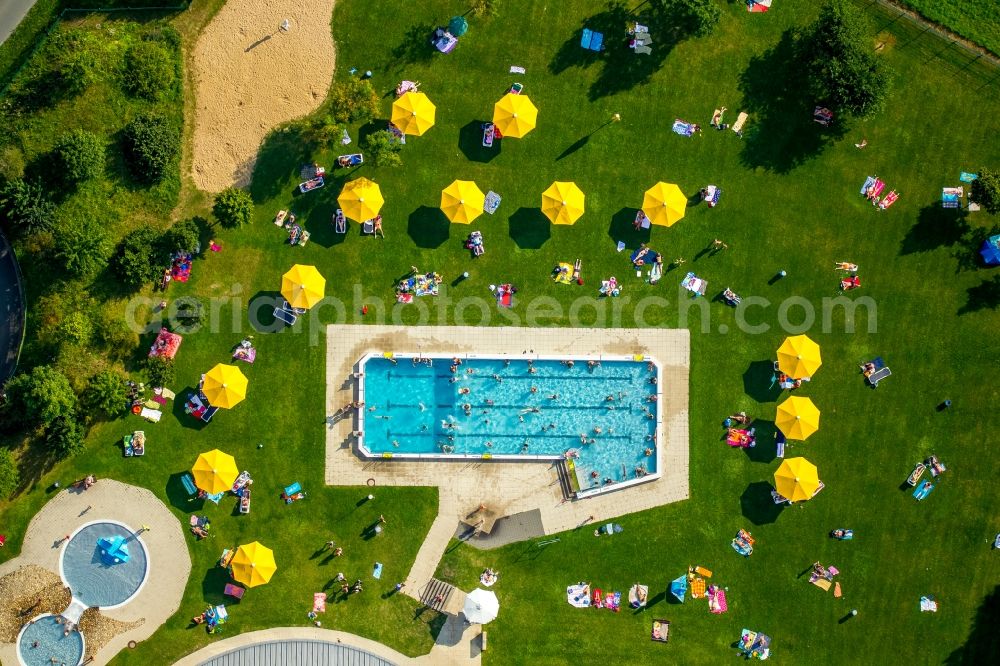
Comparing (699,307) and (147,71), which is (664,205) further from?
(147,71)

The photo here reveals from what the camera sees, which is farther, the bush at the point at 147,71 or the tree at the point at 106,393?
the bush at the point at 147,71

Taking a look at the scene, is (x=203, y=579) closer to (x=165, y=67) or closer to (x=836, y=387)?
(x=165, y=67)

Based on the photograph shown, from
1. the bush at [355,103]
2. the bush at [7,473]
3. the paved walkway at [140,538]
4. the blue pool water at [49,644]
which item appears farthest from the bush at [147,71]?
the blue pool water at [49,644]

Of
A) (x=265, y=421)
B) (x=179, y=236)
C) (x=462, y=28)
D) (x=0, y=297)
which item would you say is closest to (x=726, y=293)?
(x=462, y=28)

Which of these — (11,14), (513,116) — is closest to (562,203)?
(513,116)

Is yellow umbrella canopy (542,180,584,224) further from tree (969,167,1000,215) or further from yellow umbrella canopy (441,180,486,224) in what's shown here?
tree (969,167,1000,215)

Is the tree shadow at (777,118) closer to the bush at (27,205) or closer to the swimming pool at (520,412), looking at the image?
the swimming pool at (520,412)
